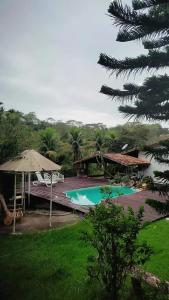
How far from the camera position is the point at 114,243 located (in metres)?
3.47

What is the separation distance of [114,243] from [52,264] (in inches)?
103

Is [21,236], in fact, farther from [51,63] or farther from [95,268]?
[51,63]

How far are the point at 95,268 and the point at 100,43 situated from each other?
4240 mm

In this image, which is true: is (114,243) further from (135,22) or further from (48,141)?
(48,141)

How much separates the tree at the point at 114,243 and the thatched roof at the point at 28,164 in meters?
4.63

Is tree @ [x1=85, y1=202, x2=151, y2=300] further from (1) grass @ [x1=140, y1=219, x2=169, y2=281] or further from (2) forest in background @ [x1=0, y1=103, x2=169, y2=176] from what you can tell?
(2) forest in background @ [x1=0, y1=103, x2=169, y2=176]

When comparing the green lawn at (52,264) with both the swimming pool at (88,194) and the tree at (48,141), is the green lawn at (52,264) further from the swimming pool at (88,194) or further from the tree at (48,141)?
the tree at (48,141)

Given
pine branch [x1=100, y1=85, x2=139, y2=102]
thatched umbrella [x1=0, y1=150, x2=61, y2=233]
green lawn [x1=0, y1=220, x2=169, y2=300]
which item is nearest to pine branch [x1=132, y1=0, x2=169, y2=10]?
pine branch [x1=100, y1=85, x2=139, y2=102]

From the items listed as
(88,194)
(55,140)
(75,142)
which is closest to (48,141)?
(55,140)

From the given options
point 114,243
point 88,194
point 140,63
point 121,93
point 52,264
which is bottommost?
point 88,194

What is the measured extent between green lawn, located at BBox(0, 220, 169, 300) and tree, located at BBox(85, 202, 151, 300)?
0.79 m

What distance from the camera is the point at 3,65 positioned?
9.52 m

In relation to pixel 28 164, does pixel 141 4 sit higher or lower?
higher

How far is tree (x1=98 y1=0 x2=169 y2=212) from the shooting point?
341 cm
